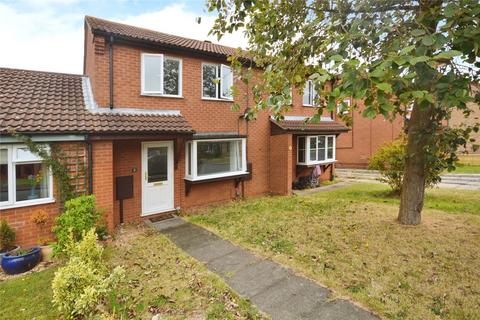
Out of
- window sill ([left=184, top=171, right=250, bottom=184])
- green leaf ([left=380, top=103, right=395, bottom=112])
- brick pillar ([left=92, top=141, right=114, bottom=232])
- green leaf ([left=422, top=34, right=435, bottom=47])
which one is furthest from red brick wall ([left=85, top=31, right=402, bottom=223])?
green leaf ([left=380, top=103, right=395, bottom=112])

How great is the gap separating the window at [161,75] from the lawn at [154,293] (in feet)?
17.8

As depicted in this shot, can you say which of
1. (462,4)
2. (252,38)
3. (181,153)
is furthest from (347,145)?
(462,4)

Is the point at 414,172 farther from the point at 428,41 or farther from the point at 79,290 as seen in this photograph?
the point at 79,290

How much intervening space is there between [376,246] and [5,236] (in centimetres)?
882

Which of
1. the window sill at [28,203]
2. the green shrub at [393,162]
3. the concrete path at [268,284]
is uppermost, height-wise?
the green shrub at [393,162]

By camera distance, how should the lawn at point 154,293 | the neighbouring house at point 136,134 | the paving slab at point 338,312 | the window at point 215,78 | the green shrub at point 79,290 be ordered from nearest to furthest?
the green shrub at point 79,290 < the paving slab at point 338,312 < the lawn at point 154,293 < the neighbouring house at point 136,134 < the window at point 215,78

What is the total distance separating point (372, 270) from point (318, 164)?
9.86 m

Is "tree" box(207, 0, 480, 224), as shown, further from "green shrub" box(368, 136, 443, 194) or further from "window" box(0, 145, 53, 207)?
"window" box(0, 145, 53, 207)

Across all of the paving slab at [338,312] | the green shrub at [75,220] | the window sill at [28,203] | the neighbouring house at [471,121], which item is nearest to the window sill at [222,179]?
the green shrub at [75,220]

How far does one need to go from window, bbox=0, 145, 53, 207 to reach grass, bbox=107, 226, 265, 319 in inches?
100

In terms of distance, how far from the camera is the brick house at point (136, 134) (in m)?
6.98

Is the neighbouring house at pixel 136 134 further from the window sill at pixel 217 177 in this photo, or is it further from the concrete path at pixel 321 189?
the concrete path at pixel 321 189

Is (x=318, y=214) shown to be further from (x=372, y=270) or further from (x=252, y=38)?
(x=252, y=38)

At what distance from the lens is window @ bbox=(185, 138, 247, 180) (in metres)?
9.91
